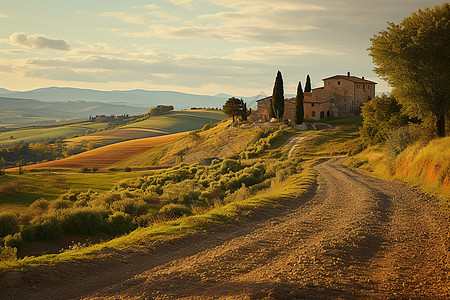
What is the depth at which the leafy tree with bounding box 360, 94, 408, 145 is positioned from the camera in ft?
127

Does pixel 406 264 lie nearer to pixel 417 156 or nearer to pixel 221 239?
pixel 221 239

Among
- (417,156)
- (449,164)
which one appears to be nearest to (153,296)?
(449,164)

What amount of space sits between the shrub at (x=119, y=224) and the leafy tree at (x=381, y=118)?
29212mm

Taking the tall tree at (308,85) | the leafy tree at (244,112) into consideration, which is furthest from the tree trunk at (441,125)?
the tall tree at (308,85)

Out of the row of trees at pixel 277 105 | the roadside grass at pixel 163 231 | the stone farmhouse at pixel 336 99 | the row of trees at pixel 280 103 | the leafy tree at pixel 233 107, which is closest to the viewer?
the roadside grass at pixel 163 231

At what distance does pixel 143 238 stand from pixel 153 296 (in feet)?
14.1

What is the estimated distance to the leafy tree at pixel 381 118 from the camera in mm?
38562

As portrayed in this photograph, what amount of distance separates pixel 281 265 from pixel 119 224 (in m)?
13.1

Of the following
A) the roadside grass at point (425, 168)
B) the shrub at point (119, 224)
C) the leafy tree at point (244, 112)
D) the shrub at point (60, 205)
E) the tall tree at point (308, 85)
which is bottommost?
the shrub at point (60, 205)

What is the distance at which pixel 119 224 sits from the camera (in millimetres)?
20219

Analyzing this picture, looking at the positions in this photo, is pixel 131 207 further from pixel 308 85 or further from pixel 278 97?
pixel 308 85

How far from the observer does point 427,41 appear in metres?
27.7

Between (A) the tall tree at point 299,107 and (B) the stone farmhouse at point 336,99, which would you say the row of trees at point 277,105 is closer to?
(A) the tall tree at point 299,107

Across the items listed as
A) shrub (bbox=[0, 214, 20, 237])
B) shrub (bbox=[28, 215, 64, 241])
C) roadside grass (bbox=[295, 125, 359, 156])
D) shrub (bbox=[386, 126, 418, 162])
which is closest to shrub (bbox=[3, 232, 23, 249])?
shrub (bbox=[28, 215, 64, 241])
